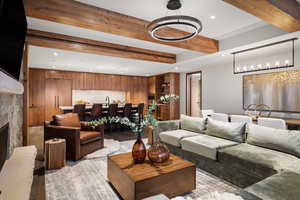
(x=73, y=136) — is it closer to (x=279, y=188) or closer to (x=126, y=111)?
(x=126, y=111)

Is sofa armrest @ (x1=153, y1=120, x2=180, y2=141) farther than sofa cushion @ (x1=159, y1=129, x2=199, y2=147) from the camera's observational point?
Yes

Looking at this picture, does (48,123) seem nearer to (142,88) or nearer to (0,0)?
(0,0)

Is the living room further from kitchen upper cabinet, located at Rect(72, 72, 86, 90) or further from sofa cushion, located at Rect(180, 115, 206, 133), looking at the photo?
kitchen upper cabinet, located at Rect(72, 72, 86, 90)

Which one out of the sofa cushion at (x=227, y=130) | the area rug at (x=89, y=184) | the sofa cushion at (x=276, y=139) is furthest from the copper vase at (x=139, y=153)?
the sofa cushion at (x=276, y=139)

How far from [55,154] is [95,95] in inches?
225

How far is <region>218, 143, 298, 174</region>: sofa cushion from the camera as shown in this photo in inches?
78.3

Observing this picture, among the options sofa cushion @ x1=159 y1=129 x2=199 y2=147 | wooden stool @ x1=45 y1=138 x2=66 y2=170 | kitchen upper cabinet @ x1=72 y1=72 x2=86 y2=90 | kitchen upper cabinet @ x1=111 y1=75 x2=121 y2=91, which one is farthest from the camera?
kitchen upper cabinet @ x1=111 y1=75 x2=121 y2=91

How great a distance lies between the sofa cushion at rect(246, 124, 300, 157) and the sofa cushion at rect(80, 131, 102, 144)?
9.83 feet

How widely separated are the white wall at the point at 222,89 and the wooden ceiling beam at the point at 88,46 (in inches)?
70.4

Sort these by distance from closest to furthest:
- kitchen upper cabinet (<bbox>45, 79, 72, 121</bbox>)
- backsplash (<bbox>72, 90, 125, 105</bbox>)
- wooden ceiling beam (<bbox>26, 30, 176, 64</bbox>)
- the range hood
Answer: the range hood
wooden ceiling beam (<bbox>26, 30, 176, 64</bbox>)
kitchen upper cabinet (<bbox>45, 79, 72, 121</bbox>)
backsplash (<bbox>72, 90, 125, 105</bbox>)

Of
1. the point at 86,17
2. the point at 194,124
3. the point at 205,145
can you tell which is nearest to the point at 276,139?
the point at 205,145

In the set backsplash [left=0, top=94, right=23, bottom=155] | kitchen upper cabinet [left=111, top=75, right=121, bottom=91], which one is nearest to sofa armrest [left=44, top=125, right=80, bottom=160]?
backsplash [left=0, top=94, right=23, bottom=155]

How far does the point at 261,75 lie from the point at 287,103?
942 millimetres

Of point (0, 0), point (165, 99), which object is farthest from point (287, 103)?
point (0, 0)
